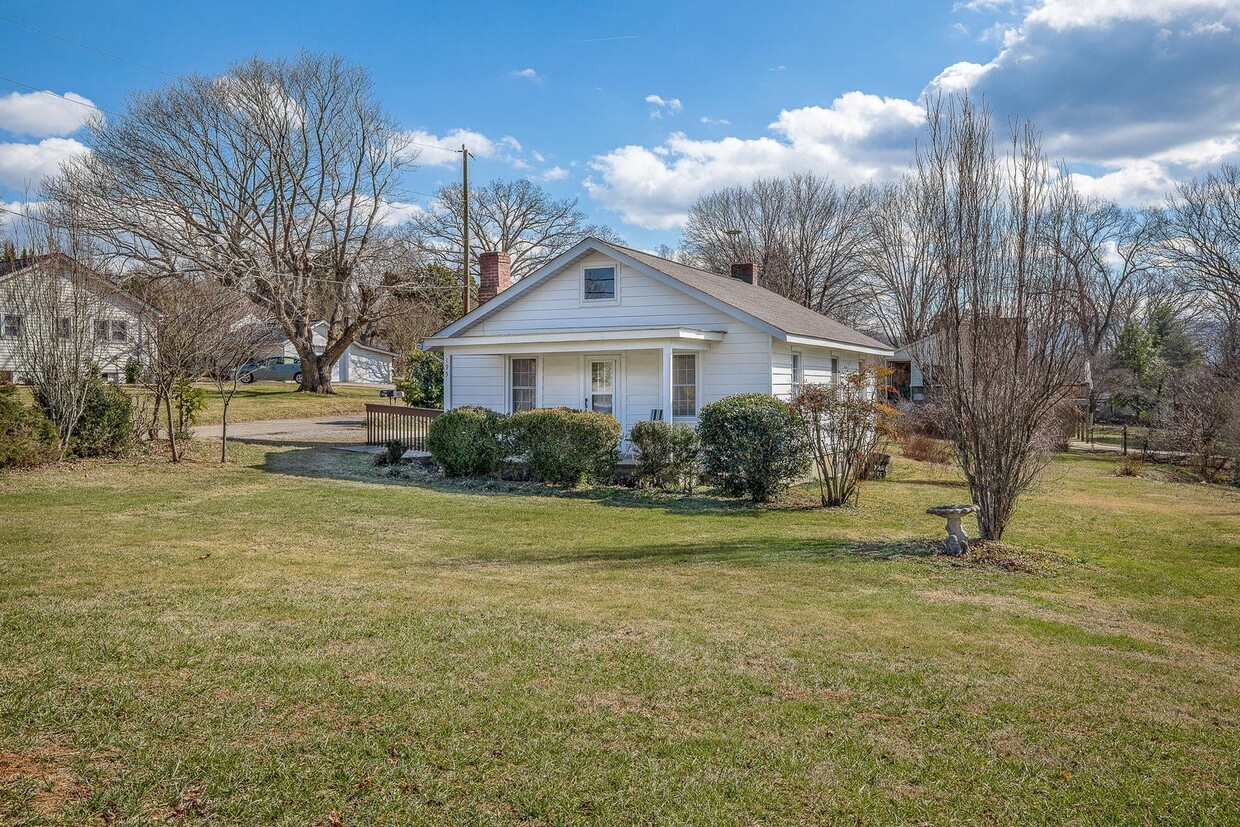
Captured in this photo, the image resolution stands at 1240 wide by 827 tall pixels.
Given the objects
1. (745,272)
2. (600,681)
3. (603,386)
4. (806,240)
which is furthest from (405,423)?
(806,240)

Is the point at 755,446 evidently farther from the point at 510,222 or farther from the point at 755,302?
the point at 510,222

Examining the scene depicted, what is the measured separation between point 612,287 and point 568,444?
14.1 ft

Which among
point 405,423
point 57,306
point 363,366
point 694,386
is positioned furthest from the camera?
point 363,366

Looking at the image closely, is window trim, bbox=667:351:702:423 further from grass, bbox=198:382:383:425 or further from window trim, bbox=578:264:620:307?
grass, bbox=198:382:383:425

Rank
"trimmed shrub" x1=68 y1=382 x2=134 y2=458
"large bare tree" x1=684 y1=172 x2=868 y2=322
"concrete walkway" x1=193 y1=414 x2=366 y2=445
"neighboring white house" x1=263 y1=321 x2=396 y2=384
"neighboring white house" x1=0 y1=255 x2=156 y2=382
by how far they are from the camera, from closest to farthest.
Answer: "neighboring white house" x1=0 y1=255 x2=156 y2=382 → "trimmed shrub" x1=68 y1=382 x2=134 y2=458 → "concrete walkway" x1=193 y1=414 x2=366 y2=445 → "neighboring white house" x1=263 y1=321 x2=396 y2=384 → "large bare tree" x1=684 y1=172 x2=868 y2=322

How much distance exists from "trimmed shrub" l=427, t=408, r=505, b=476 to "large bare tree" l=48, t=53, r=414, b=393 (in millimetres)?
16412

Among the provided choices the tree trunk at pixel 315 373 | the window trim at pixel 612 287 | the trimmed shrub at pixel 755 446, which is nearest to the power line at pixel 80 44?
the tree trunk at pixel 315 373

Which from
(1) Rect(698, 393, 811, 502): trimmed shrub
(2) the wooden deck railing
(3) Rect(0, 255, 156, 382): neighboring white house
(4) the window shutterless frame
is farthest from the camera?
(2) the wooden deck railing

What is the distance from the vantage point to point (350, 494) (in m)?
12.8

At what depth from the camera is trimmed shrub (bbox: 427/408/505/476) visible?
1518 cm

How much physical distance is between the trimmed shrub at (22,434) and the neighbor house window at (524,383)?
863 centimetres

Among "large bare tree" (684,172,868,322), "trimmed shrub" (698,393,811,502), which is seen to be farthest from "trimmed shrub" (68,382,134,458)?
"large bare tree" (684,172,868,322)

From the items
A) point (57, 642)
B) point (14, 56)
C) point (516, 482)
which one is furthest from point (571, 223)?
point (57, 642)

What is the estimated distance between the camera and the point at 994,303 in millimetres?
8570
